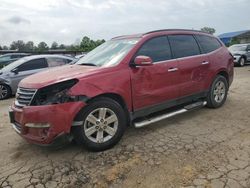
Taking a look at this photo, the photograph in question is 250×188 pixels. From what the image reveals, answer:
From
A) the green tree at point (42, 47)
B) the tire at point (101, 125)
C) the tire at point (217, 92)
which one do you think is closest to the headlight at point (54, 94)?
the tire at point (101, 125)

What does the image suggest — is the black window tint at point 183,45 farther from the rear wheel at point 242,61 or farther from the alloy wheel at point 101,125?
the rear wheel at point 242,61

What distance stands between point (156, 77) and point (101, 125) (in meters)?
1.34

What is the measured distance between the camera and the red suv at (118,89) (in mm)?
3621

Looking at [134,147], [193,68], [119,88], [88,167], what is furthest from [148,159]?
[193,68]

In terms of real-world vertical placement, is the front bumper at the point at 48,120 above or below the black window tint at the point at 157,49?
below

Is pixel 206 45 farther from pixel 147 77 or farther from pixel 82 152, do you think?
pixel 82 152

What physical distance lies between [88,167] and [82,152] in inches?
19.0

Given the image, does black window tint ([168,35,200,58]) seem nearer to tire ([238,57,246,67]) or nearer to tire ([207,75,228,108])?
tire ([207,75,228,108])

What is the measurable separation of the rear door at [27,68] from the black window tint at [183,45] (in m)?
5.95

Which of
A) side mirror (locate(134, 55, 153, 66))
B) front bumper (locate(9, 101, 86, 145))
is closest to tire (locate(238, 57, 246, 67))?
side mirror (locate(134, 55, 153, 66))

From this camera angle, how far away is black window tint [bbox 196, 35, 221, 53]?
5688mm

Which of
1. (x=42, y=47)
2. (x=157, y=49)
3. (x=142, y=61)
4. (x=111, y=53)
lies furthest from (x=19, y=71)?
(x=42, y=47)

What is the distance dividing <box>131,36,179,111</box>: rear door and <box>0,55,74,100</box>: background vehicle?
5.98 m

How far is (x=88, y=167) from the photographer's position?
138 inches
